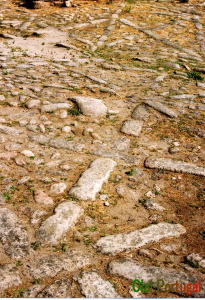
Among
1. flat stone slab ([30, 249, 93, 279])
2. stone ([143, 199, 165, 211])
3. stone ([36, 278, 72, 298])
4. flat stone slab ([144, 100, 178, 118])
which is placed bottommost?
stone ([143, 199, 165, 211])

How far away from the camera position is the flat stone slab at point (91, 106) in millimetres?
3900

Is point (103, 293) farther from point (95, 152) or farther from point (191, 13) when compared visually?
point (191, 13)

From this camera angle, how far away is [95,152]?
10.2 feet

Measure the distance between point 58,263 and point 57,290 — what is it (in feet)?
0.66

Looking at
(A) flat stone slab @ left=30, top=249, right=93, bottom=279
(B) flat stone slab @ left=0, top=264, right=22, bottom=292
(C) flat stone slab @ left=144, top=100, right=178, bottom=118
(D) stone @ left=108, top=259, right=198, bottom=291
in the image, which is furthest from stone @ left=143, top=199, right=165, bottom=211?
(C) flat stone slab @ left=144, top=100, right=178, bottom=118

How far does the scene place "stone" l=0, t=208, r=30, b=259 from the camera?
192cm

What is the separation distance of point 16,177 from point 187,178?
155 centimetres

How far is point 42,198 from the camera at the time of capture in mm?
2396

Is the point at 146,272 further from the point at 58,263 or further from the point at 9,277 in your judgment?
the point at 9,277

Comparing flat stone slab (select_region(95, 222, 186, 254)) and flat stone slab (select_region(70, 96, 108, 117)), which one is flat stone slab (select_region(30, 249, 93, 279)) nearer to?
flat stone slab (select_region(95, 222, 186, 254))

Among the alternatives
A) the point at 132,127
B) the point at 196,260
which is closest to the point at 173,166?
the point at 132,127

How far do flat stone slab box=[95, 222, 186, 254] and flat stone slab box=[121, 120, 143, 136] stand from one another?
59.2 inches

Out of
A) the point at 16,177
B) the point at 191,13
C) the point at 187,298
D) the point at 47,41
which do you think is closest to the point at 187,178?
the point at 187,298

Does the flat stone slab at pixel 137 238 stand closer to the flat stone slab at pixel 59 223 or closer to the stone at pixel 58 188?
the flat stone slab at pixel 59 223
